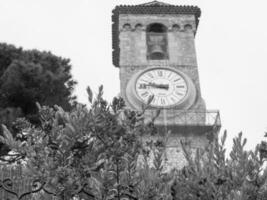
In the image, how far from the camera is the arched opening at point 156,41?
1966 centimetres

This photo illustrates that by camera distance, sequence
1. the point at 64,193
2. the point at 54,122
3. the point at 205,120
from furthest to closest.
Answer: the point at 205,120 < the point at 54,122 < the point at 64,193

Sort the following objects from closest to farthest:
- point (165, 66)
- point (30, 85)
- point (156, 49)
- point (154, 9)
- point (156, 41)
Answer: point (30, 85) < point (165, 66) < point (156, 49) < point (156, 41) < point (154, 9)

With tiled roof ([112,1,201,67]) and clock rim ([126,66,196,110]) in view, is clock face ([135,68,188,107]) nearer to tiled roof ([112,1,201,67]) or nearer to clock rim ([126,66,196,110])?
clock rim ([126,66,196,110])

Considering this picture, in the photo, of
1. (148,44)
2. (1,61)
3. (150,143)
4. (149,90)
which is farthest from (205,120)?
(150,143)

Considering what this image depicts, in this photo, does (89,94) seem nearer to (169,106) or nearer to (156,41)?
(169,106)

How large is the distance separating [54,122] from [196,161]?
1.00 m

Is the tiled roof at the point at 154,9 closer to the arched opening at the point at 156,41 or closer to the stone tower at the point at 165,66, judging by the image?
the stone tower at the point at 165,66

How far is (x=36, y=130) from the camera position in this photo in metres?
4.11

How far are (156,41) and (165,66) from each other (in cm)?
166

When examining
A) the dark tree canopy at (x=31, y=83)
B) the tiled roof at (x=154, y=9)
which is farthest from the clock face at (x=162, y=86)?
the tiled roof at (x=154, y=9)

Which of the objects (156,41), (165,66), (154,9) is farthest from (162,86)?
(154,9)

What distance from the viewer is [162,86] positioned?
1800cm

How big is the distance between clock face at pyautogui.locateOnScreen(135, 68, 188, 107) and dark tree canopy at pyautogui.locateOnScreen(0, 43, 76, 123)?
2207 mm

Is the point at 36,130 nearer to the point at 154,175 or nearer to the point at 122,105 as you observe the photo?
the point at 122,105
